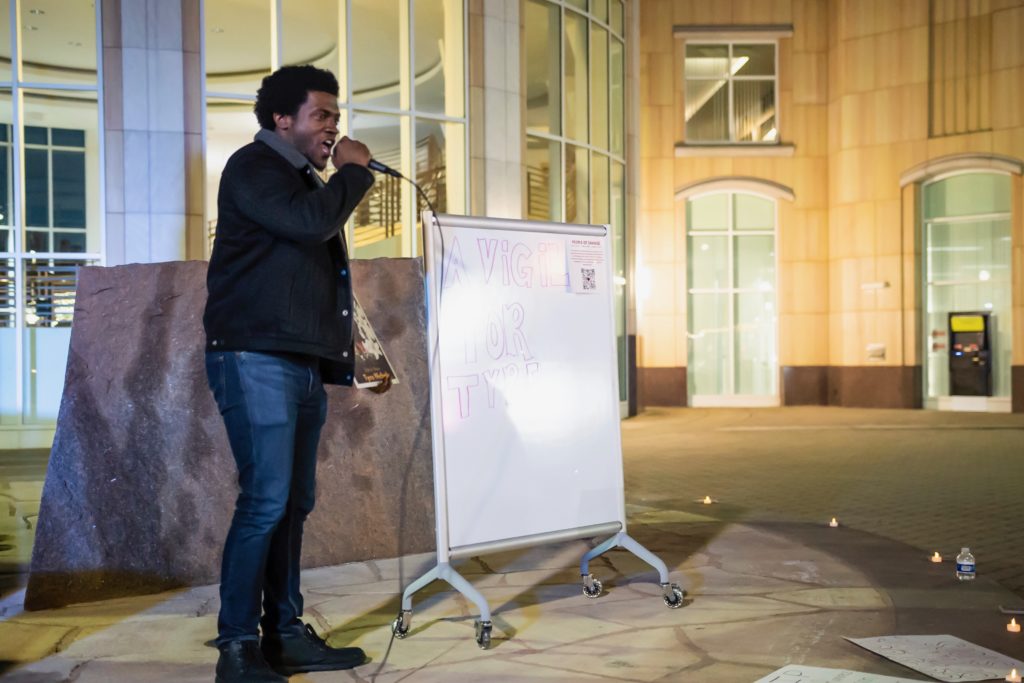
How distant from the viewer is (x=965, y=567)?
17.8 ft

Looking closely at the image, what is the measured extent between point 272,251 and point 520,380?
4.97 ft

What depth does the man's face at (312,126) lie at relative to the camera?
378cm

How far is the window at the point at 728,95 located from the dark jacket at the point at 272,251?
19.6 meters

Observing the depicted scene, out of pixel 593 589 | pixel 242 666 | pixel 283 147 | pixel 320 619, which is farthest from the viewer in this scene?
pixel 593 589

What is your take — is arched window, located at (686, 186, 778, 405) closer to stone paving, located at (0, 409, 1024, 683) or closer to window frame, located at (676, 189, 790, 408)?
window frame, located at (676, 189, 790, 408)

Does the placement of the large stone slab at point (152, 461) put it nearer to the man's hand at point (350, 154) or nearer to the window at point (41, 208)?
the man's hand at point (350, 154)

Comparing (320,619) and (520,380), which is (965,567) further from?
(320,619)

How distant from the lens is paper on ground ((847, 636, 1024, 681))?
3758mm

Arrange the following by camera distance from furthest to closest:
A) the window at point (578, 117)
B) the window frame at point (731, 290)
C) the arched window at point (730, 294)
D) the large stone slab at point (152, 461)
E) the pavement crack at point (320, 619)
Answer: the arched window at point (730, 294) → the window frame at point (731, 290) → the window at point (578, 117) → the large stone slab at point (152, 461) → the pavement crack at point (320, 619)

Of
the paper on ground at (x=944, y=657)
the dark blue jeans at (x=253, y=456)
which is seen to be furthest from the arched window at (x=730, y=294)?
the dark blue jeans at (x=253, y=456)

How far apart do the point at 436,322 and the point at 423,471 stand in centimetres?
149

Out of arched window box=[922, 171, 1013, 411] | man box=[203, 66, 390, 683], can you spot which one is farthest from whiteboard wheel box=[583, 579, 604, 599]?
arched window box=[922, 171, 1013, 411]

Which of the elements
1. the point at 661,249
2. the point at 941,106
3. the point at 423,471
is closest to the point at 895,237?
the point at 941,106

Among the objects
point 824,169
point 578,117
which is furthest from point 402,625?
point 824,169
